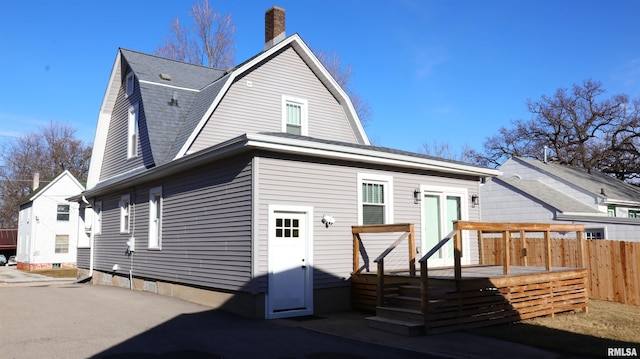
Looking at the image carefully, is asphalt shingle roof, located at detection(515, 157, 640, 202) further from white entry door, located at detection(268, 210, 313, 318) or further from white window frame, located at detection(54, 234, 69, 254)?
white window frame, located at detection(54, 234, 69, 254)

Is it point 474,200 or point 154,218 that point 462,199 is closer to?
point 474,200

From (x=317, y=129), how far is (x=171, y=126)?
4662 millimetres

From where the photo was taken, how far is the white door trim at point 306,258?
1066cm

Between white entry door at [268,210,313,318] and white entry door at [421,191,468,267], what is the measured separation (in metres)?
3.78

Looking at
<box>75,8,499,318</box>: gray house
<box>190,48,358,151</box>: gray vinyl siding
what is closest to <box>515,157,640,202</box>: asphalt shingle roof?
<box>75,8,499,318</box>: gray house

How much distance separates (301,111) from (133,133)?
5.71 meters

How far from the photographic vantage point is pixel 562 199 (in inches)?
1009

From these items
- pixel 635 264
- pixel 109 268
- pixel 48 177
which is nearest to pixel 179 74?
pixel 109 268

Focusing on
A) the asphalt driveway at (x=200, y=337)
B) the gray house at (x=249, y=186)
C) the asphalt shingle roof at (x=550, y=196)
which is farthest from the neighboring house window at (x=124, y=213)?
the asphalt shingle roof at (x=550, y=196)

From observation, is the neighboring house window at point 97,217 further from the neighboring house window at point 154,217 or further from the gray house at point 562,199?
the gray house at point 562,199

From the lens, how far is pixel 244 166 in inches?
434

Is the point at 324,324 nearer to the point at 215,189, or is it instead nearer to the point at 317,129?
the point at 215,189

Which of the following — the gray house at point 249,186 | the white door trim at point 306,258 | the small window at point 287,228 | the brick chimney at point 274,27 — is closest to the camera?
the white door trim at point 306,258

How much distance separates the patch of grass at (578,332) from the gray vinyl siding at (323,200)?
343 cm
